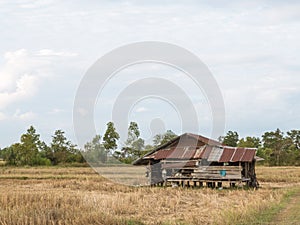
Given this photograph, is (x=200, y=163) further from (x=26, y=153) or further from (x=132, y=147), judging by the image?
(x=26, y=153)

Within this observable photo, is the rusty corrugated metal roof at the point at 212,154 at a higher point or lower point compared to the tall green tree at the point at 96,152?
lower

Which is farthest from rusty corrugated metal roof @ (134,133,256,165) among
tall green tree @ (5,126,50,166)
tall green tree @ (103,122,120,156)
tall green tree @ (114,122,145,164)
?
tall green tree @ (5,126,50,166)

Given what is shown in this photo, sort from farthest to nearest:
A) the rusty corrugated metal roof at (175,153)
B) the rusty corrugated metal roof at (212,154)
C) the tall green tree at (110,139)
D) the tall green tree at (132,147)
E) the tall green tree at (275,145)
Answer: the tall green tree at (275,145), the tall green tree at (110,139), the tall green tree at (132,147), the rusty corrugated metal roof at (175,153), the rusty corrugated metal roof at (212,154)

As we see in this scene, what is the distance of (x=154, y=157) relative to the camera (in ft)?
102

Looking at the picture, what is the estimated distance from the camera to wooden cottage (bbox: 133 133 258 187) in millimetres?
28531

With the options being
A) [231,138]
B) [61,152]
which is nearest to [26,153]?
[61,152]

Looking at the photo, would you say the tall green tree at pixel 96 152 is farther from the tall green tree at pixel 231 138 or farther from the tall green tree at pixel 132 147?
the tall green tree at pixel 231 138

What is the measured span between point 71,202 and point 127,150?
129 feet

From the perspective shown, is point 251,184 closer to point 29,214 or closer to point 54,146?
point 29,214

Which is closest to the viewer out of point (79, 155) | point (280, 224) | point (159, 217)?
point (280, 224)

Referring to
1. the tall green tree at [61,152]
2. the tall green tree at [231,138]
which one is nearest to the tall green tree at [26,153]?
the tall green tree at [61,152]

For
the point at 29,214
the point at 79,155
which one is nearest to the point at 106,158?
the point at 79,155

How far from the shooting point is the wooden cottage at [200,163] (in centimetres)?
2853

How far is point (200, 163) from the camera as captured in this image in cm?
2941
